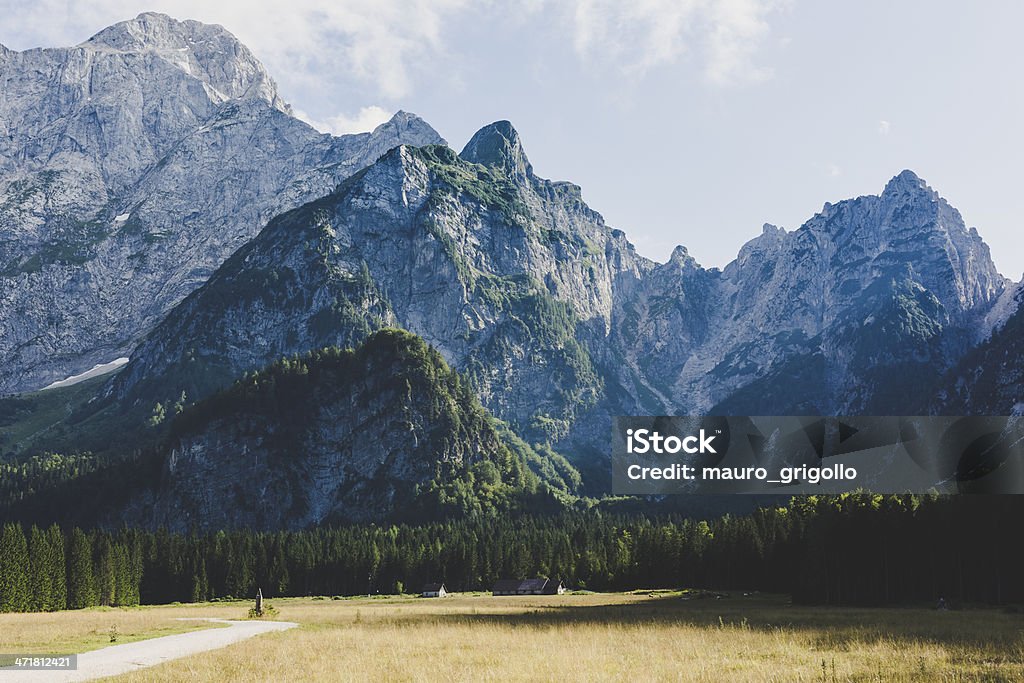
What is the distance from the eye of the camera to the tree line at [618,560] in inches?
3720

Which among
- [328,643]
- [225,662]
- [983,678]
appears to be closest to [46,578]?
[328,643]

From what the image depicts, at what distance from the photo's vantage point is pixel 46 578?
Answer: 120312 millimetres

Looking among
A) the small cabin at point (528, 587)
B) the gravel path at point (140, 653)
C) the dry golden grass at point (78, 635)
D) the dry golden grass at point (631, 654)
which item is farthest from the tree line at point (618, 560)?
the gravel path at point (140, 653)

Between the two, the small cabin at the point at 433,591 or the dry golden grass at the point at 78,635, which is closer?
the dry golden grass at the point at 78,635

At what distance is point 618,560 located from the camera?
168 meters

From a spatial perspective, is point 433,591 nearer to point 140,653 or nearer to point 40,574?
point 40,574

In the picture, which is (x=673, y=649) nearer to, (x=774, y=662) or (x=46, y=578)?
(x=774, y=662)

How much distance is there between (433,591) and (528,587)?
21.3 meters

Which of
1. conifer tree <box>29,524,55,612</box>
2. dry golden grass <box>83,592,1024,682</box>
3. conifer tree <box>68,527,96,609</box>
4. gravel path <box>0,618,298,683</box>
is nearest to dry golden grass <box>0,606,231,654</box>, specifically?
gravel path <box>0,618,298,683</box>

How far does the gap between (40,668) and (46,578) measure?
10386 centimetres

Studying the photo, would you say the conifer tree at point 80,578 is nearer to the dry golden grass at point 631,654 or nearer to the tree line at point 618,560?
the tree line at point 618,560

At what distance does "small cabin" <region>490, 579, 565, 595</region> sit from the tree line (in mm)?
11870

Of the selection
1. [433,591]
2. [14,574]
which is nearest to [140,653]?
[14,574]

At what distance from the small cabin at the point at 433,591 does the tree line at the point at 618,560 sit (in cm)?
1126
